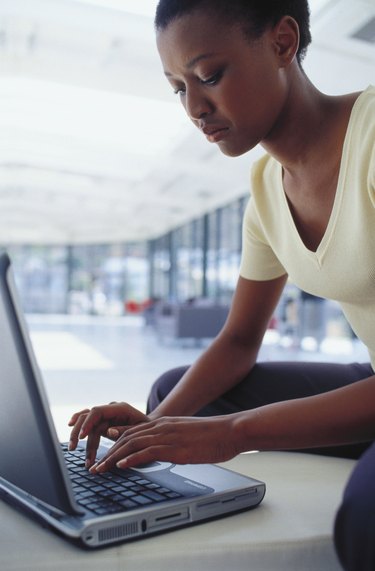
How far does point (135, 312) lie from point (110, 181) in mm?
12098

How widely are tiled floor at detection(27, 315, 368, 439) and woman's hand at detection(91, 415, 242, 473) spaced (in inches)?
71.0

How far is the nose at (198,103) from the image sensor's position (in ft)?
3.72

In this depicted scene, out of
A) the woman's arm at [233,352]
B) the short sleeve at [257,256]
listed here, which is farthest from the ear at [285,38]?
the woman's arm at [233,352]

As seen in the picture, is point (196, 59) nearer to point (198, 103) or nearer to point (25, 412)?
point (198, 103)

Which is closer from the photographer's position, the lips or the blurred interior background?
the lips

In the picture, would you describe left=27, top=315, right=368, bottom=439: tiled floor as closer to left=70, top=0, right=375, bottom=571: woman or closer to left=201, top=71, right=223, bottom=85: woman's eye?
left=70, top=0, right=375, bottom=571: woman

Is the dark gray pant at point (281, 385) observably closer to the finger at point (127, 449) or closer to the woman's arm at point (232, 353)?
the woman's arm at point (232, 353)

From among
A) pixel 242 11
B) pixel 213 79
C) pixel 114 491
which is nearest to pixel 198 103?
pixel 213 79

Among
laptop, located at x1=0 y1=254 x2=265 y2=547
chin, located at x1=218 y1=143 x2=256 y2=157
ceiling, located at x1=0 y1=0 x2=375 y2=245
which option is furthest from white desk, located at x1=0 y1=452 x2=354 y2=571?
ceiling, located at x1=0 y1=0 x2=375 y2=245

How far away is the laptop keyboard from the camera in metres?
0.79

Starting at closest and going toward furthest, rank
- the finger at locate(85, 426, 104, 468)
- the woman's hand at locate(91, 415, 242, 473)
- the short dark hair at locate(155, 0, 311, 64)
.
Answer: the woman's hand at locate(91, 415, 242, 473), the finger at locate(85, 426, 104, 468), the short dark hair at locate(155, 0, 311, 64)

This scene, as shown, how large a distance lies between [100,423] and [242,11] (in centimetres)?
80

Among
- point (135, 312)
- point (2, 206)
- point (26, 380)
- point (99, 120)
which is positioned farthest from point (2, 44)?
point (135, 312)

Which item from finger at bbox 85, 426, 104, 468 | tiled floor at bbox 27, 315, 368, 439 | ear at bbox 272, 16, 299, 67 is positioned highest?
ear at bbox 272, 16, 299, 67
